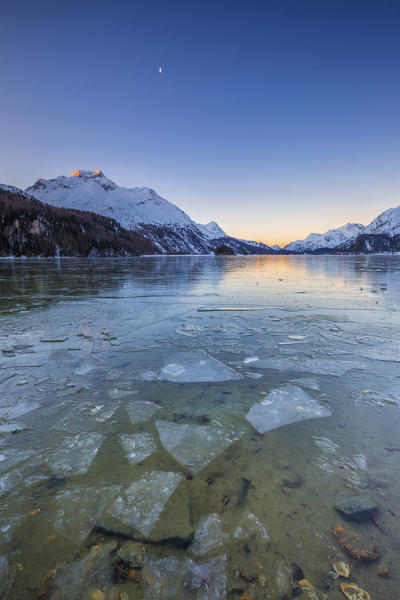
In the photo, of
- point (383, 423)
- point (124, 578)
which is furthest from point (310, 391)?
point (124, 578)

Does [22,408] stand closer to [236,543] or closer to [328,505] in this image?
[236,543]

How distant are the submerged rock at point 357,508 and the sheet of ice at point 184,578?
96cm

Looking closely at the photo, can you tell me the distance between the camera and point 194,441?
8.85ft

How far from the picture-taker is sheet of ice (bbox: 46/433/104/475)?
7.64 ft

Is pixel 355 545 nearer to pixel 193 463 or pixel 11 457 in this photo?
pixel 193 463

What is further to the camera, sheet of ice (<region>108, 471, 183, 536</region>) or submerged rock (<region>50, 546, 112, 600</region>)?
sheet of ice (<region>108, 471, 183, 536</region>)

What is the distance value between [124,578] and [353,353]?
4797 millimetres

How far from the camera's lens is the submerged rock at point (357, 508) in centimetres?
189

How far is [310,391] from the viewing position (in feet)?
12.0

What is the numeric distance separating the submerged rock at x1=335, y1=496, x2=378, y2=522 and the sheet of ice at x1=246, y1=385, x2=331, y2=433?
0.98m

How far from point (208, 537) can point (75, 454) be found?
145cm

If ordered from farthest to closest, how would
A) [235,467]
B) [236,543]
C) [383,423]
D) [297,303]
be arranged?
1. [297,303]
2. [383,423]
3. [235,467]
4. [236,543]

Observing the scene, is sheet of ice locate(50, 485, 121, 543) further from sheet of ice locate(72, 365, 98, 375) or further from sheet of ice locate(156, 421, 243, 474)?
sheet of ice locate(72, 365, 98, 375)

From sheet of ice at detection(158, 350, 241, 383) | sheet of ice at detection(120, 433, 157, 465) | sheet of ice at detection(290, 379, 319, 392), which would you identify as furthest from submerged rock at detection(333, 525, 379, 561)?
sheet of ice at detection(158, 350, 241, 383)
